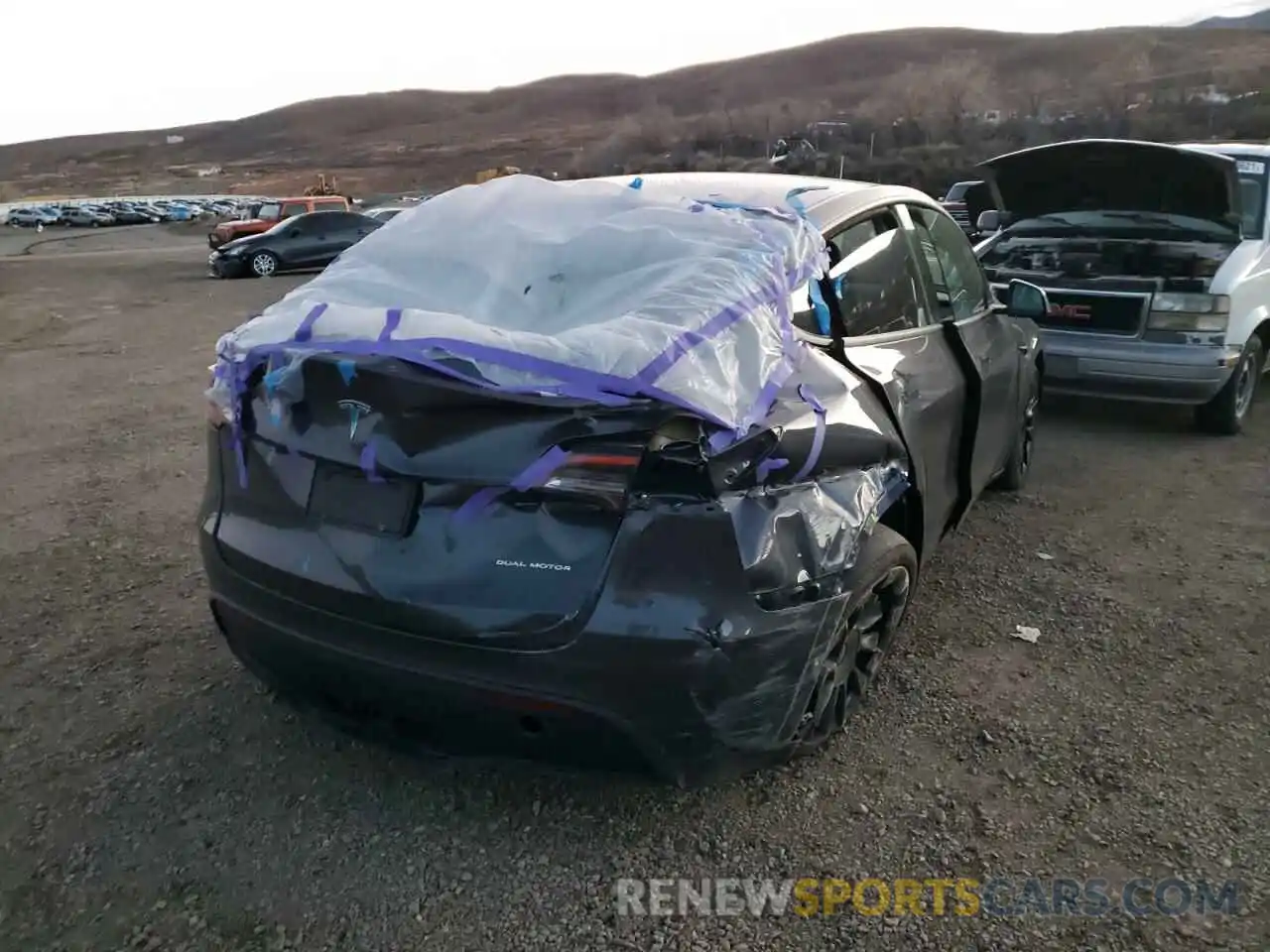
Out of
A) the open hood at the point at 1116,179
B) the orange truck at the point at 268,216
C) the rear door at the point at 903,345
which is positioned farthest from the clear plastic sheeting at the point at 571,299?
the orange truck at the point at 268,216

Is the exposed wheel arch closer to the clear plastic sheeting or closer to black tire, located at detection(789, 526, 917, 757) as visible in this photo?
black tire, located at detection(789, 526, 917, 757)

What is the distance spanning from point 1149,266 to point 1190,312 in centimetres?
69

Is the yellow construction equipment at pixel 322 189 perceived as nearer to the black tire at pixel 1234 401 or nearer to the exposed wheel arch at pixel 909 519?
the black tire at pixel 1234 401

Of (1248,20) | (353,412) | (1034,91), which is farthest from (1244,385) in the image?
(1248,20)

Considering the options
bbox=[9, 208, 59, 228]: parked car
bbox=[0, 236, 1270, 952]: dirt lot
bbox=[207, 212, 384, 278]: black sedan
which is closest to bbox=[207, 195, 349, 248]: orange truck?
bbox=[207, 212, 384, 278]: black sedan

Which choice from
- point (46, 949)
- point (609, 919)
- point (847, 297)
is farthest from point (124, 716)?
point (847, 297)

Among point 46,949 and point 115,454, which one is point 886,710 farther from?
point 115,454

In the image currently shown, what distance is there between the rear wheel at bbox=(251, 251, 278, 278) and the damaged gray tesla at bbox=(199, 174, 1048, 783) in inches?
749

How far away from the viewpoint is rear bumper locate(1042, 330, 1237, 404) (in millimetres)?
6059

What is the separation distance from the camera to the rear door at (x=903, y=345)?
10.0 ft

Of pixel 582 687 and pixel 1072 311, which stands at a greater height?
pixel 582 687

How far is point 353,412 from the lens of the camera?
7.55 feet

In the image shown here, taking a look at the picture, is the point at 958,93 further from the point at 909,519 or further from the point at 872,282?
the point at 909,519

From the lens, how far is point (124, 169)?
456 feet
